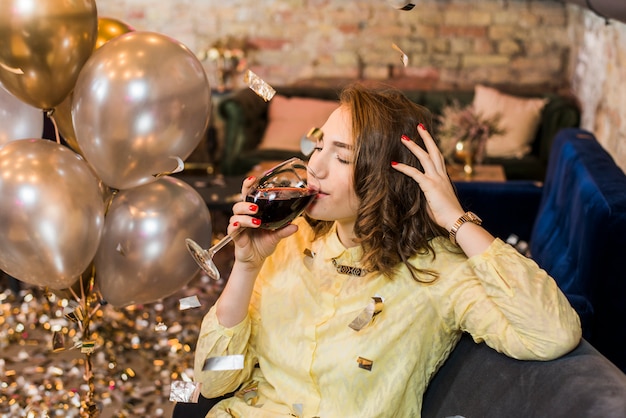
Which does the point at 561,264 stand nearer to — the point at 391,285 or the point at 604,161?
the point at 604,161

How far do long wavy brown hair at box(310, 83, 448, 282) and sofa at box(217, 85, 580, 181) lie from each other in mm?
4053

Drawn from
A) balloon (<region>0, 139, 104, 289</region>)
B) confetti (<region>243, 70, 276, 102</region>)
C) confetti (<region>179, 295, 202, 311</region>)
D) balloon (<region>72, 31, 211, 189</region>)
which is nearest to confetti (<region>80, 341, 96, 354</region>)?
balloon (<region>0, 139, 104, 289</region>)

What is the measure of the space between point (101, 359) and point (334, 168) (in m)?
2.13

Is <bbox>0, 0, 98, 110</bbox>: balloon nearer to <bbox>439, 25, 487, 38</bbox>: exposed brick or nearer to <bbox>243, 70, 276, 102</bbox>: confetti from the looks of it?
<bbox>243, 70, 276, 102</bbox>: confetti

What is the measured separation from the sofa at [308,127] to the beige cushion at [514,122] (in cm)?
3

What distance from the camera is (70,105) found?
2.15 m

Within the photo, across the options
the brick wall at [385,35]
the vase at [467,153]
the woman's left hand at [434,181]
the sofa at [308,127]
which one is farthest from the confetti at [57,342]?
the brick wall at [385,35]

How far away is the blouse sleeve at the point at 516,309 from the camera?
5.14 ft

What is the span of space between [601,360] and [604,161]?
1651mm

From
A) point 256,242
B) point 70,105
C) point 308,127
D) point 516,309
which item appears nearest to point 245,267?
point 256,242

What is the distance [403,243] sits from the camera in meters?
1.83

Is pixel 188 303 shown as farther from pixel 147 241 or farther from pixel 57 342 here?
pixel 57 342

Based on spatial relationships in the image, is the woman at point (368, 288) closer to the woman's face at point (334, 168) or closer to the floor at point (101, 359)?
the woman's face at point (334, 168)

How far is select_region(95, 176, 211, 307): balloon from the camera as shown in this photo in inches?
81.7
